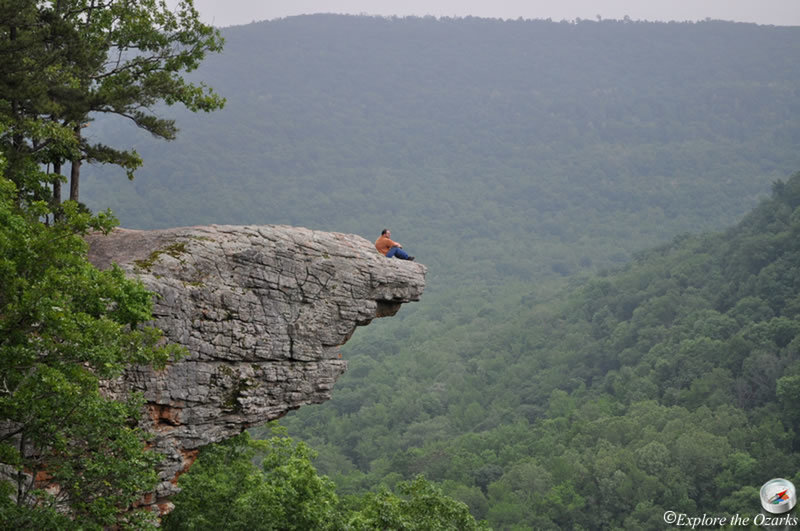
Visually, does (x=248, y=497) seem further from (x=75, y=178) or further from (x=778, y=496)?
(x=778, y=496)

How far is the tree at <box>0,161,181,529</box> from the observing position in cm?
1277

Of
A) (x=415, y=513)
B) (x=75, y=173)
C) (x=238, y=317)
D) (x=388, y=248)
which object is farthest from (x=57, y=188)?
(x=415, y=513)

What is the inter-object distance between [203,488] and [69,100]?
11.5 metres

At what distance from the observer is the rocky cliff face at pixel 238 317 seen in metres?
16.8

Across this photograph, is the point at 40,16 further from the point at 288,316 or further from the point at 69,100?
the point at 288,316

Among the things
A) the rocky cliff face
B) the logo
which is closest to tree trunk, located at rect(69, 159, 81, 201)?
the rocky cliff face

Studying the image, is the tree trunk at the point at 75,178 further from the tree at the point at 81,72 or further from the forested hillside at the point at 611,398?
the forested hillside at the point at 611,398

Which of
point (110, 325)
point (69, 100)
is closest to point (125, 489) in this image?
point (110, 325)

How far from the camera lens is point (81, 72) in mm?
20000

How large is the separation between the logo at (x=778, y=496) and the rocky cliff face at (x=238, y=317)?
21684 millimetres

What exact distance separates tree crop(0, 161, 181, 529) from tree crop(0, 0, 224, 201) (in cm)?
475

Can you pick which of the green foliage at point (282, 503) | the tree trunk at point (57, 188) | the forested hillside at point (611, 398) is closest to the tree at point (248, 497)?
the green foliage at point (282, 503)

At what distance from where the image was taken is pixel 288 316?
60.8ft

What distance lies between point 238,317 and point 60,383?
18.1 ft
